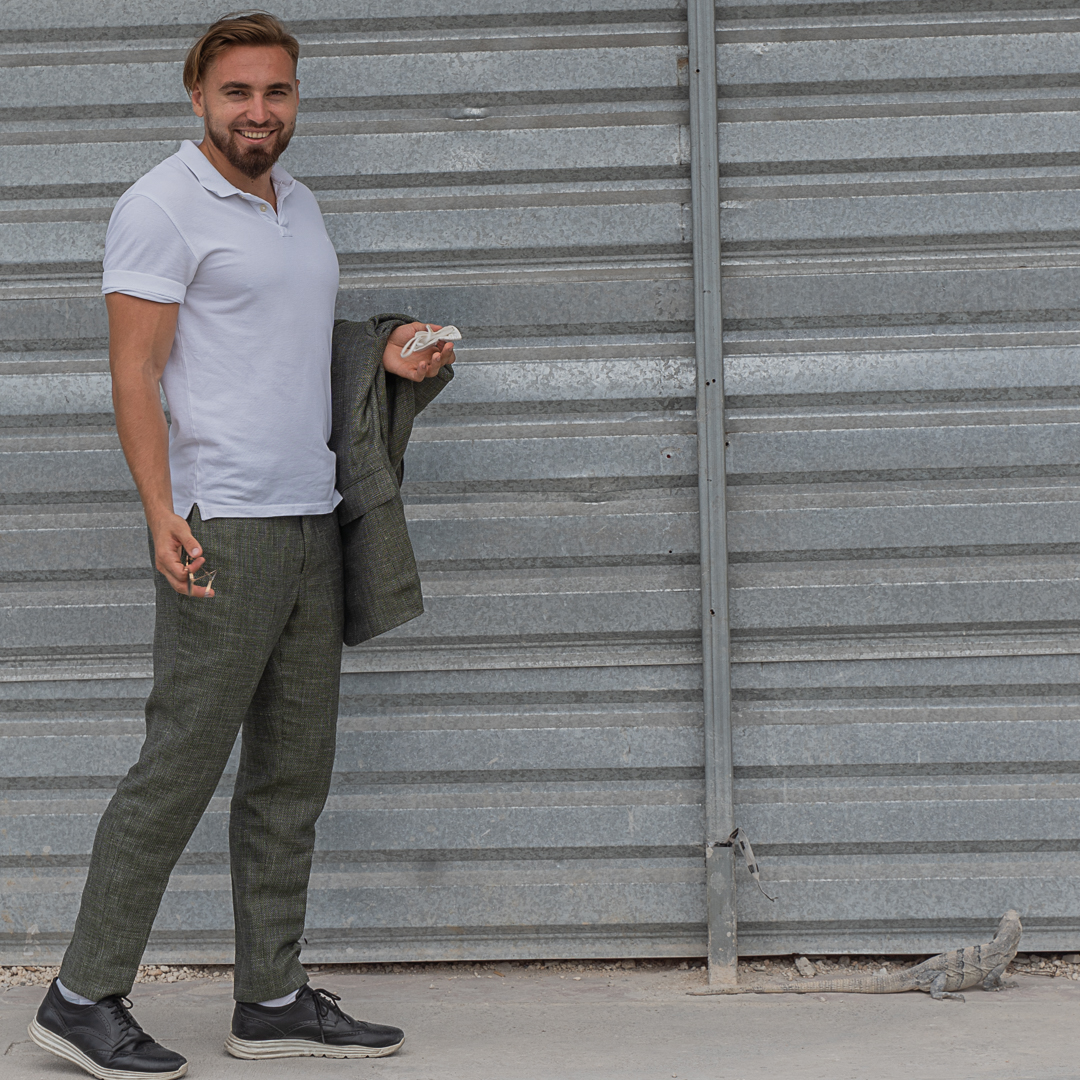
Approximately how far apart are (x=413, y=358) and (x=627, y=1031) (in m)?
1.71

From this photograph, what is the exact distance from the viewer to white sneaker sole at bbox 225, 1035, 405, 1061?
2.82m

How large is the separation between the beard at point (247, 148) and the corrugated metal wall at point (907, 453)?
1.26 metres

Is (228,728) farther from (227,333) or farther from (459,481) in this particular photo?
(459,481)

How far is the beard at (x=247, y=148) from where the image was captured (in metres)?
2.66

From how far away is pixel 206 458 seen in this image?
104 inches

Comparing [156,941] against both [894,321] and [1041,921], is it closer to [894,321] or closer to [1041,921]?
[1041,921]

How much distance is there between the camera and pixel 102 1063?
2.64m

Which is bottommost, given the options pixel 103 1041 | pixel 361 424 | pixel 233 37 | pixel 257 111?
pixel 103 1041

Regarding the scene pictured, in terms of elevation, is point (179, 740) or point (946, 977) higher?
point (179, 740)

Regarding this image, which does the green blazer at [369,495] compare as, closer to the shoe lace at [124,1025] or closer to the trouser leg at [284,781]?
the trouser leg at [284,781]

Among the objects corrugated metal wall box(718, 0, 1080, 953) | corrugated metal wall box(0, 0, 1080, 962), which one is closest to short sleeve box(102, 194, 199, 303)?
corrugated metal wall box(0, 0, 1080, 962)

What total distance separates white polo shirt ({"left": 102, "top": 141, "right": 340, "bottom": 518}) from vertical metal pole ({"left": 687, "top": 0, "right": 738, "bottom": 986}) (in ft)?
3.58

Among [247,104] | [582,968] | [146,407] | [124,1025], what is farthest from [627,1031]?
[247,104]

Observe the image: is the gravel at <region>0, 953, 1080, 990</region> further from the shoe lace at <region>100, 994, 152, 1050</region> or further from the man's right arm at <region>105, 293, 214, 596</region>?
the man's right arm at <region>105, 293, 214, 596</region>
